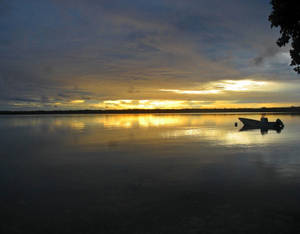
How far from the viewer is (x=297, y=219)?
7.60m

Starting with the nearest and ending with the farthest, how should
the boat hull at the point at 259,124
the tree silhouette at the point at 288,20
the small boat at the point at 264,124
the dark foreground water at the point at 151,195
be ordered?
the dark foreground water at the point at 151,195
the tree silhouette at the point at 288,20
the small boat at the point at 264,124
the boat hull at the point at 259,124

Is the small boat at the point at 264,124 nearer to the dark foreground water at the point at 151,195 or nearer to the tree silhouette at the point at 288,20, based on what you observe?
the dark foreground water at the point at 151,195

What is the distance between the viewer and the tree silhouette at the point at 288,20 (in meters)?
11.1

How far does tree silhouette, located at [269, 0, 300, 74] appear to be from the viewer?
11.1 metres

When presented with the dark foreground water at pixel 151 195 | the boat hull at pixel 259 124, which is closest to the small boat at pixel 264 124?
the boat hull at pixel 259 124

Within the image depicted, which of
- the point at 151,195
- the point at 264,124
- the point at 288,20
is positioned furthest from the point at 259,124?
the point at 151,195

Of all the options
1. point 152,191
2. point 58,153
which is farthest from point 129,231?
point 58,153

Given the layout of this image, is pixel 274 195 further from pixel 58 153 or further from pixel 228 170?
pixel 58 153

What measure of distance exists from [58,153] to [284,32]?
691 inches

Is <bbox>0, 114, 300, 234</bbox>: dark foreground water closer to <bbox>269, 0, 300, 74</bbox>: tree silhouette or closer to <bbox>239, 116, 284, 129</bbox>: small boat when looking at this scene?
<bbox>269, 0, 300, 74</bbox>: tree silhouette

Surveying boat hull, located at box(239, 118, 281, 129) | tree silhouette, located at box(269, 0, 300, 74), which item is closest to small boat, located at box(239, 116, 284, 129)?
boat hull, located at box(239, 118, 281, 129)

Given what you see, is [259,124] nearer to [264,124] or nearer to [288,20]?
[264,124]

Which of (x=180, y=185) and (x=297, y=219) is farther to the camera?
(x=180, y=185)

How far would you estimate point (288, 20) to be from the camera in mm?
11602
